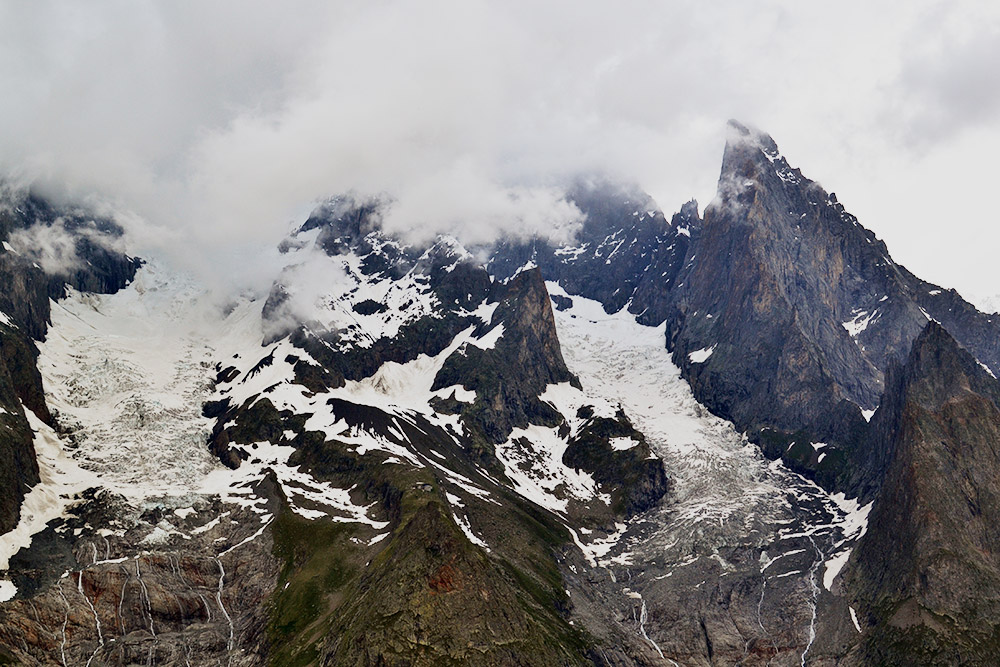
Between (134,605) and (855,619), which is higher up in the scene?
(855,619)

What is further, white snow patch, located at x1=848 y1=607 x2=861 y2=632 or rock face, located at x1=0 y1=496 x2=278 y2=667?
white snow patch, located at x1=848 y1=607 x2=861 y2=632

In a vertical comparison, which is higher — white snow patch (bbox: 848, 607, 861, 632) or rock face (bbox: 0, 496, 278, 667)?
white snow patch (bbox: 848, 607, 861, 632)

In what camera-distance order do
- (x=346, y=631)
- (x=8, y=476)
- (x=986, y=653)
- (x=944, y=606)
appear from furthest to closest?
(x=8, y=476), (x=944, y=606), (x=986, y=653), (x=346, y=631)

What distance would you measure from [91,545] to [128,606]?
22.8m

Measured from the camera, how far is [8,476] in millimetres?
195625

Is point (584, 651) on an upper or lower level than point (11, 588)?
upper

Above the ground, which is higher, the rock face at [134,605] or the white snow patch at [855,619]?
the white snow patch at [855,619]

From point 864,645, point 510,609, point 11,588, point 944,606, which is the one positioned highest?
point 944,606

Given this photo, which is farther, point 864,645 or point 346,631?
point 864,645

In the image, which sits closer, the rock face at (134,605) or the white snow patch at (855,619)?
the rock face at (134,605)

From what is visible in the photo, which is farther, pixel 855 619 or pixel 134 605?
pixel 855 619

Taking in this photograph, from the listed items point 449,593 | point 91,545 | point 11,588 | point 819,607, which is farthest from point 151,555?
point 819,607

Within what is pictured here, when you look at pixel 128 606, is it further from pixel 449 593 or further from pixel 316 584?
pixel 449 593

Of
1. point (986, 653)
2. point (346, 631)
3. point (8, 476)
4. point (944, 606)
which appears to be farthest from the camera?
point (8, 476)
